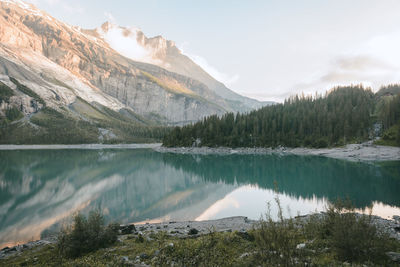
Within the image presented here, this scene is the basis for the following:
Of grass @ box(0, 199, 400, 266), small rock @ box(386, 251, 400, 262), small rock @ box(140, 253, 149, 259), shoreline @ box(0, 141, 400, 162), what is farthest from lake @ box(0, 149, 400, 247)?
shoreline @ box(0, 141, 400, 162)

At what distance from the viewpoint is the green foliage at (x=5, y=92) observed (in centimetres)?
17077

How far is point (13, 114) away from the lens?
166 meters

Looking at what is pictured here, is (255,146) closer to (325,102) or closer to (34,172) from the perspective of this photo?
(325,102)

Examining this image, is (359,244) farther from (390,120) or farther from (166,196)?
(390,120)

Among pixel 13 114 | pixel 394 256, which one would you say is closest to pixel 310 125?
pixel 394 256

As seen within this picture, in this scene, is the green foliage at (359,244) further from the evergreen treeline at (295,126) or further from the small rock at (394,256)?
the evergreen treeline at (295,126)

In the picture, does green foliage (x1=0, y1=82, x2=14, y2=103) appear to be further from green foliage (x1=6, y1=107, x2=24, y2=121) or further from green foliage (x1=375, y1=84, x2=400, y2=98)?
green foliage (x1=375, y1=84, x2=400, y2=98)

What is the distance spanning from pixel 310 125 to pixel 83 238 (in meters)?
110

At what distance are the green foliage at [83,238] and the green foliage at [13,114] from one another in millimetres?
197848

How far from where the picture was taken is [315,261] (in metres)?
7.13

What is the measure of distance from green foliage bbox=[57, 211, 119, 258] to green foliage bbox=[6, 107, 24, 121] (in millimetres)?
197848

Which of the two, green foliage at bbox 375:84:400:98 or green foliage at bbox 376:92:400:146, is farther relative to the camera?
green foliage at bbox 375:84:400:98

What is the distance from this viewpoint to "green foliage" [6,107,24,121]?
164 metres

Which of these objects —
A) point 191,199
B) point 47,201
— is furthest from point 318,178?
point 47,201
